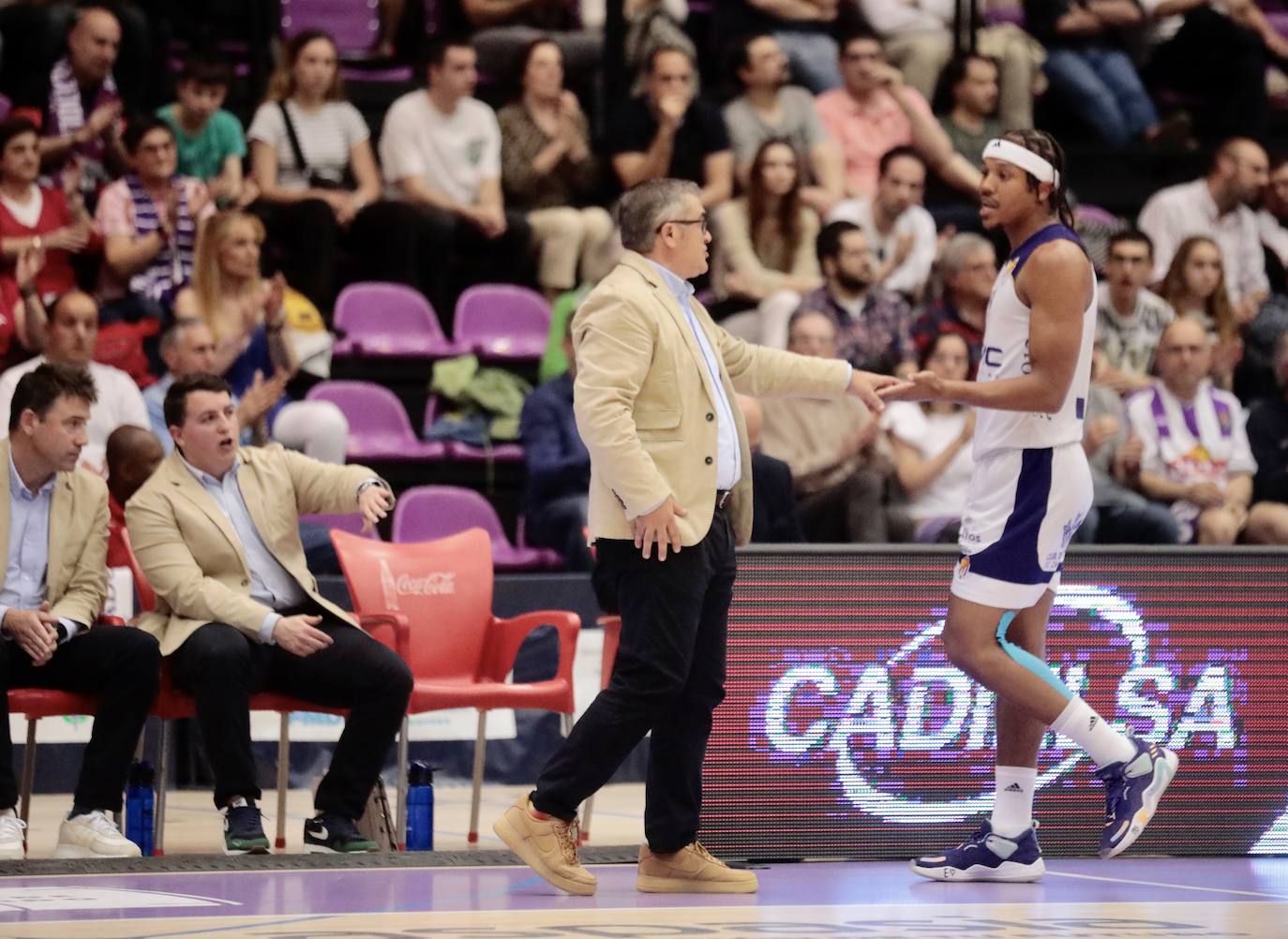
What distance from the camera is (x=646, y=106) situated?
1149cm

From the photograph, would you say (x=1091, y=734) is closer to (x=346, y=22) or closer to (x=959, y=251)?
(x=959, y=251)

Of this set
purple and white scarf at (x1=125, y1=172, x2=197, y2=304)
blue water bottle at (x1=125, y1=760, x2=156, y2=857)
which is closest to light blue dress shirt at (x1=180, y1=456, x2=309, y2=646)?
blue water bottle at (x1=125, y1=760, x2=156, y2=857)

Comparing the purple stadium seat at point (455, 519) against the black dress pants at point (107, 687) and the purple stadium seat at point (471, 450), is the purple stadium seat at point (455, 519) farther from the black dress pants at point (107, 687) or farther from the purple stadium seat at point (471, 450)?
the black dress pants at point (107, 687)

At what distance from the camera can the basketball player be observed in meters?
5.54

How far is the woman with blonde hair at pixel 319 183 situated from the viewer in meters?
10.6

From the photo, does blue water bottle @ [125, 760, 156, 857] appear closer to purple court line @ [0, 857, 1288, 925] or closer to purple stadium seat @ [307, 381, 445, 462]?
purple court line @ [0, 857, 1288, 925]

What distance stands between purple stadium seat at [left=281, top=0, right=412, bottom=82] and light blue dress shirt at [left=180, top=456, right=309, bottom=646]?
5.85 metres

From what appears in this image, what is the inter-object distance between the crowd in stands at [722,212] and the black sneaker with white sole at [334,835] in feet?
7.34

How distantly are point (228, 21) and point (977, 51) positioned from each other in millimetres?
4392

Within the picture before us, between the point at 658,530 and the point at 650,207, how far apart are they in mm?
904

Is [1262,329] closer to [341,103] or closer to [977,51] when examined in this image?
[977,51]

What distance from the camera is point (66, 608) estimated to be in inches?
258

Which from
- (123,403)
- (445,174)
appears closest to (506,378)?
(445,174)

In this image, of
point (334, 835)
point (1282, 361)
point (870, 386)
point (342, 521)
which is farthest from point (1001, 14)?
point (334, 835)
